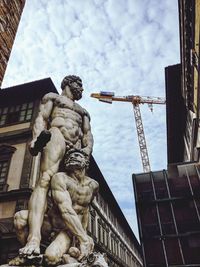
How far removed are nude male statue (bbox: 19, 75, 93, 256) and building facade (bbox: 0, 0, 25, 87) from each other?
4.57ft

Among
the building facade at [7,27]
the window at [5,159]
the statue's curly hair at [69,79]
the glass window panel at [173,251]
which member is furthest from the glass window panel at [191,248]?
the window at [5,159]

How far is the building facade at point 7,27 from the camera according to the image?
15.3 ft

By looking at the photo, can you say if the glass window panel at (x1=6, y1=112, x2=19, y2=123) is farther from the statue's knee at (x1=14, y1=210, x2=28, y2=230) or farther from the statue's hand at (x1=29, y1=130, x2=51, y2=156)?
the statue's knee at (x1=14, y1=210, x2=28, y2=230)

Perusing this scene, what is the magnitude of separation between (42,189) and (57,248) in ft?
2.14

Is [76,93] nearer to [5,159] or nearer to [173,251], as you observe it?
[173,251]

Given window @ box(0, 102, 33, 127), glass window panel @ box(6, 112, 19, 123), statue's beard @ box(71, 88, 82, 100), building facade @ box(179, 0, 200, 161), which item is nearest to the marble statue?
statue's beard @ box(71, 88, 82, 100)

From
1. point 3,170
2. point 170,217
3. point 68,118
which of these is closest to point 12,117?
point 3,170

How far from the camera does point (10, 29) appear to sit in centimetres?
496

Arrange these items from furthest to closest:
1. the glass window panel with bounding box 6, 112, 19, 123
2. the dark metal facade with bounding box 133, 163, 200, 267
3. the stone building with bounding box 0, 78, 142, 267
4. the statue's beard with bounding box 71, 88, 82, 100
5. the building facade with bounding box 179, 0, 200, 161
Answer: the glass window panel with bounding box 6, 112, 19, 123 → the stone building with bounding box 0, 78, 142, 267 → the building facade with bounding box 179, 0, 200, 161 → the dark metal facade with bounding box 133, 163, 200, 267 → the statue's beard with bounding box 71, 88, 82, 100

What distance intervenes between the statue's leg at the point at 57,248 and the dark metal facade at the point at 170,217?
670 centimetres

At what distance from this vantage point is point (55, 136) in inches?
128

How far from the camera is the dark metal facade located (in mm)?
8484

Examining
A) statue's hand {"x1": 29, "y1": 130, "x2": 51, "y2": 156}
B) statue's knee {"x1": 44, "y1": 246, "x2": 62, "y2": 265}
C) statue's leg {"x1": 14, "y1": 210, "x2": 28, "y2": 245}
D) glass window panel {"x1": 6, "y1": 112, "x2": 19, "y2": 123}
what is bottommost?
statue's knee {"x1": 44, "y1": 246, "x2": 62, "y2": 265}

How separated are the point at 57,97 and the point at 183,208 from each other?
7.15m
